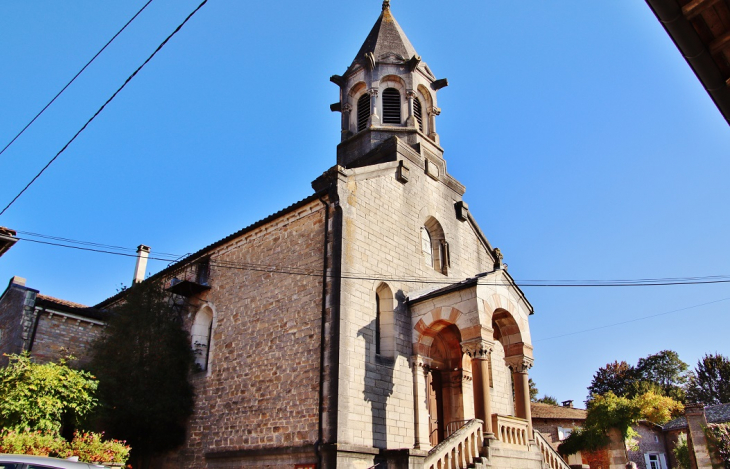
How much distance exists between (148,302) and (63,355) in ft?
11.7

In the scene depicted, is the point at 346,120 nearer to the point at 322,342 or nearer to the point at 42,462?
the point at 322,342

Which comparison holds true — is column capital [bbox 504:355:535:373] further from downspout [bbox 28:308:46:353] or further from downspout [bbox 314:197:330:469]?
downspout [bbox 28:308:46:353]

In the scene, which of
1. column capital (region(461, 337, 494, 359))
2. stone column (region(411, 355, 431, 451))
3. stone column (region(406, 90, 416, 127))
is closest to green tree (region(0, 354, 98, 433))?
stone column (region(411, 355, 431, 451))

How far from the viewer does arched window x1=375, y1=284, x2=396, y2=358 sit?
48.6ft

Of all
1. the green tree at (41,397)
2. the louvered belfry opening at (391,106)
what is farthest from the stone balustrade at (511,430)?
the green tree at (41,397)

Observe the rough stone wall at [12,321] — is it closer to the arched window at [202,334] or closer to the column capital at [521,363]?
the arched window at [202,334]

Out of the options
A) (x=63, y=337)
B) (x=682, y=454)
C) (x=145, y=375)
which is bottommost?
(x=682, y=454)

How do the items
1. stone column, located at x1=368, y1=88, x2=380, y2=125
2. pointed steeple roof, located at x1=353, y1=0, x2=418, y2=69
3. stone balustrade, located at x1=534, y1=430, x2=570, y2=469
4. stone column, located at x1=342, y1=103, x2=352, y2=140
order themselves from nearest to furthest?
stone balustrade, located at x1=534, y1=430, x2=570, y2=469
stone column, located at x1=368, y1=88, x2=380, y2=125
stone column, located at x1=342, y1=103, x2=352, y2=140
pointed steeple roof, located at x1=353, y1=0, x2=418, y2=69

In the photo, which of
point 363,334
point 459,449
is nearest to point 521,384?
point 459,449

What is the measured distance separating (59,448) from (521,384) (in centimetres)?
1163

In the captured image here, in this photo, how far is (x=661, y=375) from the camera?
6412 centimetres

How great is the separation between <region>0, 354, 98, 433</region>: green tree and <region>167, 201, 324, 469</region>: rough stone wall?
129 inches

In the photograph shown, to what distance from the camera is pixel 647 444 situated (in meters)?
37.2

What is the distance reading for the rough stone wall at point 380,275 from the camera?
44.0 feet
